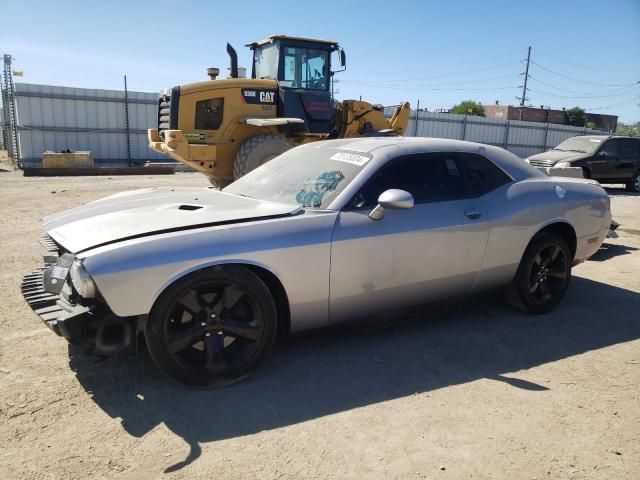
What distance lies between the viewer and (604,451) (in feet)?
8.28

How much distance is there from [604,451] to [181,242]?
2.48m

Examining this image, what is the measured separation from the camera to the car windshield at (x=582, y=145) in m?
14.2

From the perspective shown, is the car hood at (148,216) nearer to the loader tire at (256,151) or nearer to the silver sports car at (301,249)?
the silver sports car at (301,249)

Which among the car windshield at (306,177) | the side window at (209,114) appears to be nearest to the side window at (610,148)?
the side window at (209,114)

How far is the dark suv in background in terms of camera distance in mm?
13781

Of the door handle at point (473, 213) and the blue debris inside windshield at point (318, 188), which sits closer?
the blue debris inside windshield at point (318, 188)

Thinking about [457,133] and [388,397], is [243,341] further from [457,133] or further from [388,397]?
[457,133]

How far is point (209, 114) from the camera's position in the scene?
930cm

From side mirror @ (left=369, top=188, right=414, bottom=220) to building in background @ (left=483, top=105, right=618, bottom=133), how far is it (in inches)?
1834

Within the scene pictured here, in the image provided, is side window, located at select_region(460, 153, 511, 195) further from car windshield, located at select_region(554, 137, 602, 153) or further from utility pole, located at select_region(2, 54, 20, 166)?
utility pole, located at select_region(2, 54, 20, 166)

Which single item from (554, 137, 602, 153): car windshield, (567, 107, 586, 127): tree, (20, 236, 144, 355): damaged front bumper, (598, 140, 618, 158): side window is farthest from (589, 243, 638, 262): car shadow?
(567, 107, 586, 127): tree

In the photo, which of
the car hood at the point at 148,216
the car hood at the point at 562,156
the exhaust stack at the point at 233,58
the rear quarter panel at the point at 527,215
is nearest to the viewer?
the car hood at the point at 148,216

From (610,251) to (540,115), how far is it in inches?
1885

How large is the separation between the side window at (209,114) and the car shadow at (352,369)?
251 inches
